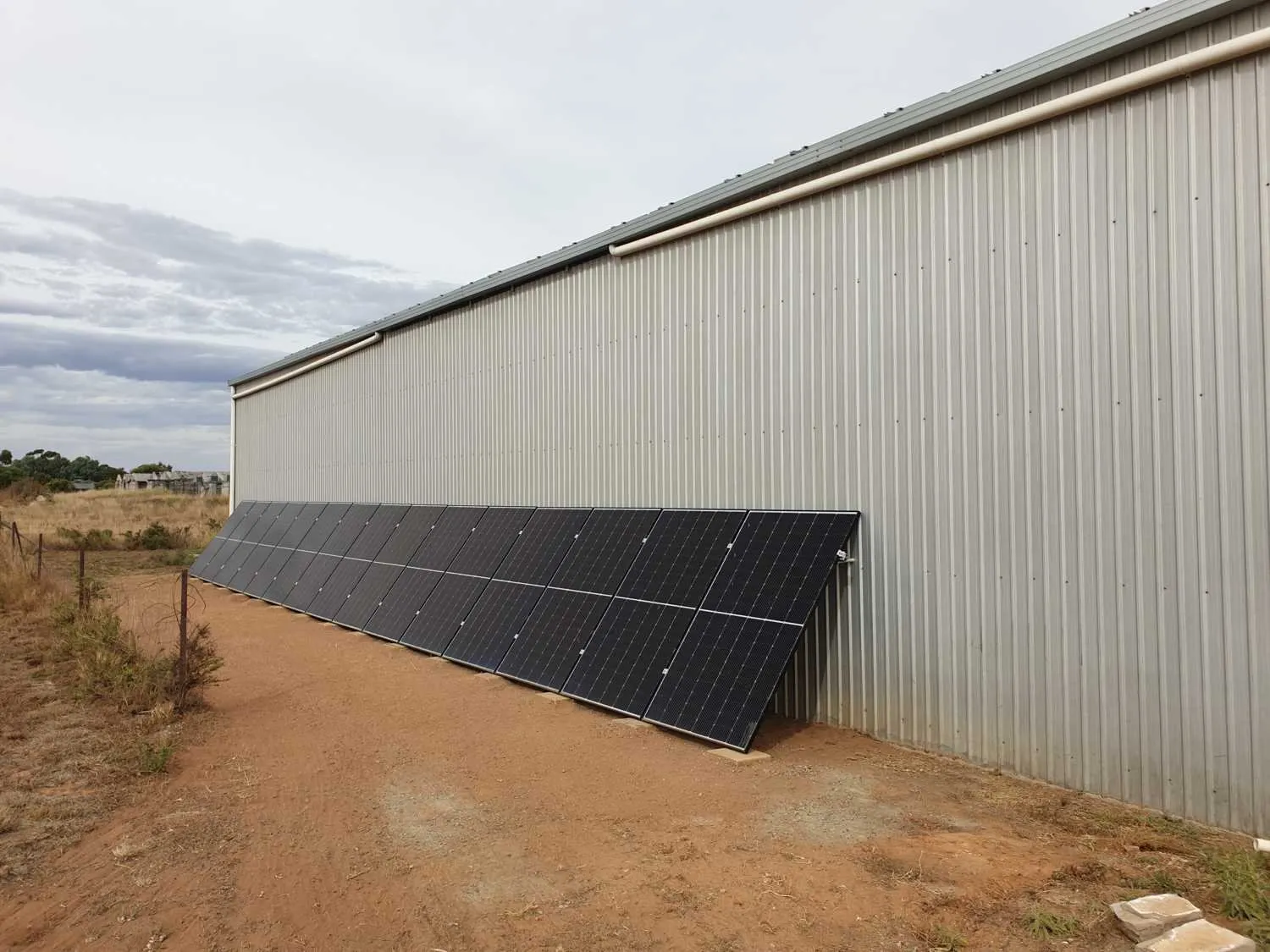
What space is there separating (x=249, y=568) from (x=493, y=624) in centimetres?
1216

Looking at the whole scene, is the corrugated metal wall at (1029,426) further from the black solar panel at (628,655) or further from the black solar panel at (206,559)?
the black solar panel at (206,559)

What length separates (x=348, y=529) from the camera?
1855 centimetres

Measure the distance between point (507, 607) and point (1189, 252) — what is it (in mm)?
8836

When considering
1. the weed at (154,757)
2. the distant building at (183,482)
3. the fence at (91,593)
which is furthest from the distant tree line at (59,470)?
the weed at (154,757)

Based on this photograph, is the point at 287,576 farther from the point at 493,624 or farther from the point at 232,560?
the point at 493,624

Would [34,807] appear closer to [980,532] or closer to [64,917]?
[64,917]

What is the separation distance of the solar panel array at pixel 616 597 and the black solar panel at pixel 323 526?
2.64 meters

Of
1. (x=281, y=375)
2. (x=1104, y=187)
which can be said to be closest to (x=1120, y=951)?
(x=1104, y=187)

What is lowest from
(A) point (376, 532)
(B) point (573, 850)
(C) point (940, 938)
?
(B) point (573, 850)

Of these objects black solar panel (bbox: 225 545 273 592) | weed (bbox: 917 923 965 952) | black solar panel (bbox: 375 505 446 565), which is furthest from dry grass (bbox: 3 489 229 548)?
weed (bbox: 917 923 965 952)

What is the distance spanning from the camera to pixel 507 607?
39.5ft

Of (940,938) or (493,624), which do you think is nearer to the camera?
(940,938)

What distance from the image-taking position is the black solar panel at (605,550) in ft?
35.4

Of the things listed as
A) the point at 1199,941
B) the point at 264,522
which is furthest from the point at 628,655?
the point at 264,522
